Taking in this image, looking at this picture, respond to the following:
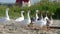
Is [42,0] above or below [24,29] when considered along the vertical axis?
above

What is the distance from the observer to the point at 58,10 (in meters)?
23.0

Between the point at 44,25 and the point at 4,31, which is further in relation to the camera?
the point at 44,25

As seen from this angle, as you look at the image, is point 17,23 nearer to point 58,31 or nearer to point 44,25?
point 44,25

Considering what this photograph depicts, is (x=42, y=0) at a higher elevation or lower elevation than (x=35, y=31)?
higher

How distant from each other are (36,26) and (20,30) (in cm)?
131

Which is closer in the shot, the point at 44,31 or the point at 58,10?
the point at 44,31

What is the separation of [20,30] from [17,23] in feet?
7.90

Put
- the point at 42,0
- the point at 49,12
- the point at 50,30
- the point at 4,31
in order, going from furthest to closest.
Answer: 1. the point at 42,0
2. the point at 49,12
3. the point at 50,30
4. the point at 4,31

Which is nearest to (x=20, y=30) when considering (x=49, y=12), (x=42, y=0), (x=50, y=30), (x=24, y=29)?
(x=24, y=29)

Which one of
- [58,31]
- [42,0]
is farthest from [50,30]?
[42,0]

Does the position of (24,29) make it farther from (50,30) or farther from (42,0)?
(42,0)

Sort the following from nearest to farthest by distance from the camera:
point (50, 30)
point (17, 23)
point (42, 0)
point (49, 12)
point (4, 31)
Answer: point (4, 31) < point (50, 30) < point (17, 23) < point (49, 12) < point (42, 0)

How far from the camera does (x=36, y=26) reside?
610 inches

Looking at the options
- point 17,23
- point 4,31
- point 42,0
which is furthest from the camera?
point 42,0
